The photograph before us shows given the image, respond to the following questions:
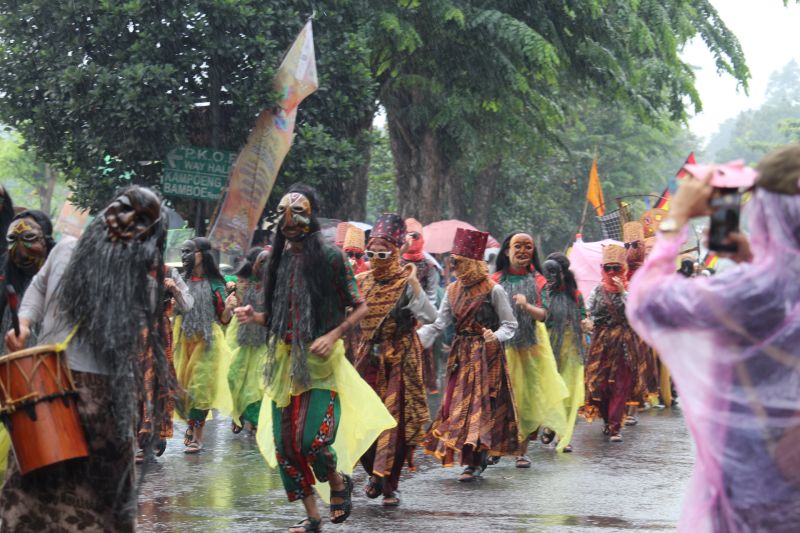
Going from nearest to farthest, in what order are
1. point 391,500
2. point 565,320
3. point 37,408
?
1. point 37,408
2. point 391,500
3. point 565,320

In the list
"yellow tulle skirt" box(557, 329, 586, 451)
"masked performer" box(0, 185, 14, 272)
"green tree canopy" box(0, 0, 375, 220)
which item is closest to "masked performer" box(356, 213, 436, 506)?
"masked performer" box(0, 185, 14, 272)

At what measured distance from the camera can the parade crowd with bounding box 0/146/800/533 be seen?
4.32 m

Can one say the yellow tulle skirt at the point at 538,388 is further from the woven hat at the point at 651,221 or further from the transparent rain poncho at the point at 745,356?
the transparent rain poncho at the point at 745,356

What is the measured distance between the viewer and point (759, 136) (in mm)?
124375

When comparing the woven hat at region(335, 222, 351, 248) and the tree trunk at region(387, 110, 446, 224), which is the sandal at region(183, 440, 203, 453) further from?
the tree trunk at region(387, 110, 446, 224)

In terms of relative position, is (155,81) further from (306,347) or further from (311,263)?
(306,347)

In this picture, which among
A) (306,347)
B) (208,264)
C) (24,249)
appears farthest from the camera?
(208,264)

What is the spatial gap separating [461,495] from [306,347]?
2.31m

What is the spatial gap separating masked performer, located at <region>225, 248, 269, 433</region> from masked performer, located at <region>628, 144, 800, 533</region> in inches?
317

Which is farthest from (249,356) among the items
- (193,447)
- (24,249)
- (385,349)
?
(24,249)

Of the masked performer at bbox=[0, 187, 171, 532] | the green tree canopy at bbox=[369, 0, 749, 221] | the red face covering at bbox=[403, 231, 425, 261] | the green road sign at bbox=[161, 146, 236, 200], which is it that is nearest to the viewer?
the masked performer at bbox=[0, 187, 171, 532]

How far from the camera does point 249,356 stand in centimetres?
1277

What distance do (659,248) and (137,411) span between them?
2573 millimetres

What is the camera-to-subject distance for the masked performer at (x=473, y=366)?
10391 mm
